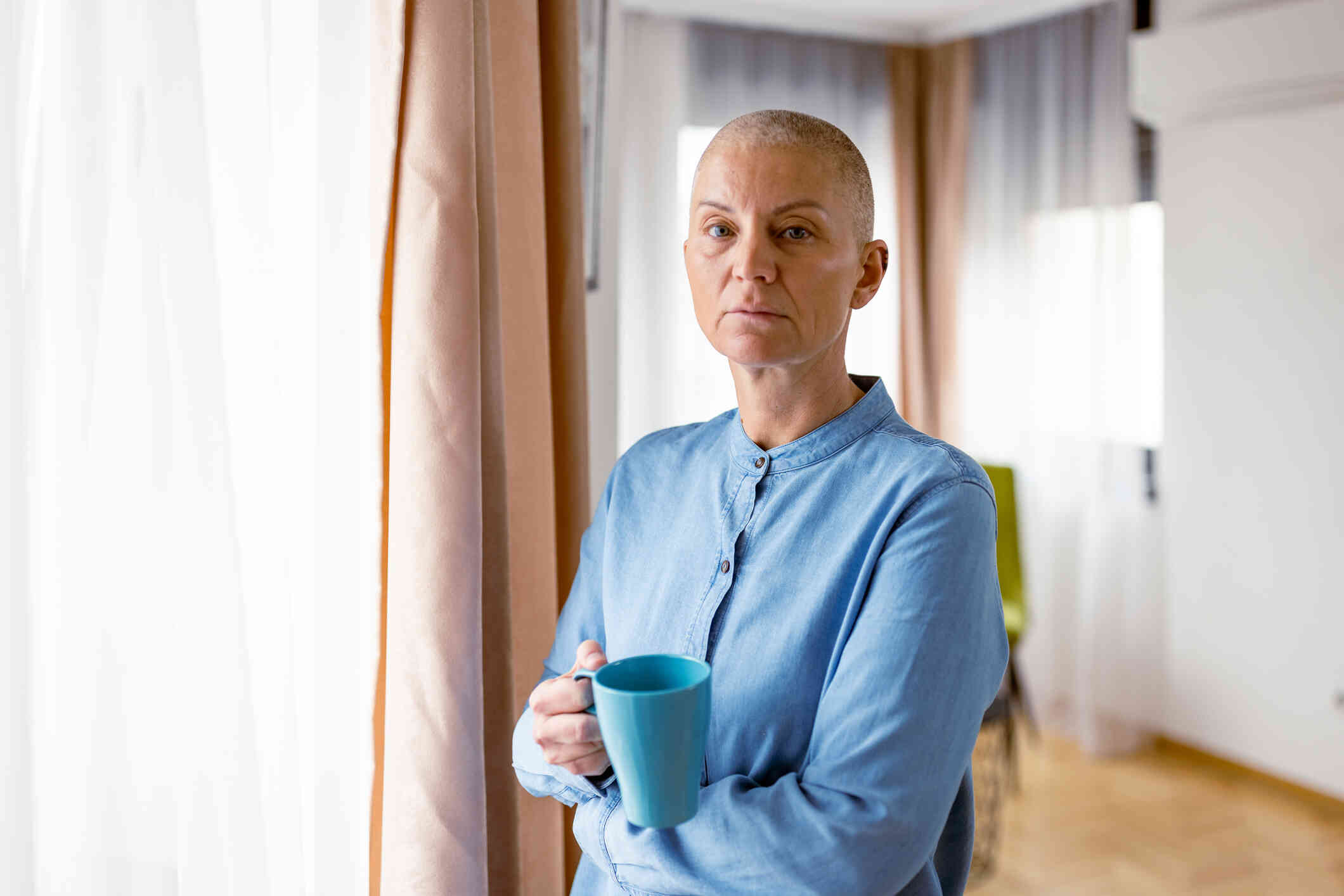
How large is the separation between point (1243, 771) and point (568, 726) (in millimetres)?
3305

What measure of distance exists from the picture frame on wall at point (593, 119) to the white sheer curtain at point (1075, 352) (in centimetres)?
241

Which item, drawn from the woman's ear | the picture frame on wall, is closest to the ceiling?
the picture frame on wall

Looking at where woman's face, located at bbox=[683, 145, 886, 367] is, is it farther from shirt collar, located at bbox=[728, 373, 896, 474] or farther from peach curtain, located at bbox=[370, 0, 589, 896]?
peach curtain, located at bbox=[370, 0, 589, 896]

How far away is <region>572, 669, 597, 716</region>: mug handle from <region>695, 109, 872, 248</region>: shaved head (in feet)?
1.48

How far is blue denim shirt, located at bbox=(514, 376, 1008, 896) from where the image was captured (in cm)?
77

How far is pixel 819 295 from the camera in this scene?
0.92 m

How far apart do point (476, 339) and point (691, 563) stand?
43 centimetres

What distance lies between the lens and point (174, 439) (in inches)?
38.7

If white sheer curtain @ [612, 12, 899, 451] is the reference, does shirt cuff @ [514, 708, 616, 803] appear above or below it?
below

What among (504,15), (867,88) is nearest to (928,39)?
(867,88)

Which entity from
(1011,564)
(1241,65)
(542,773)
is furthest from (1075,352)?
(542,773)

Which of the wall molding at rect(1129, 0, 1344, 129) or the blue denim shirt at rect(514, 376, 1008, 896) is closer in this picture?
the blue denim shirt at rect(514, 376, 1008, 896)

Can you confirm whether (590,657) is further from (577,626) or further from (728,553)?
(577,626)

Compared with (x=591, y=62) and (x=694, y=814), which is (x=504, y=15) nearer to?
(x=591, y=62)
